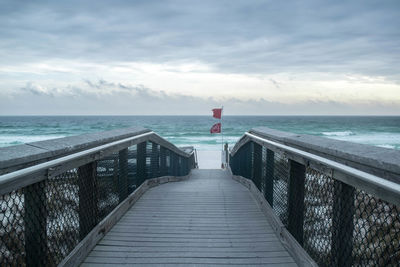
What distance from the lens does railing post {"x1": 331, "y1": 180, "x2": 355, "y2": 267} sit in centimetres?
191

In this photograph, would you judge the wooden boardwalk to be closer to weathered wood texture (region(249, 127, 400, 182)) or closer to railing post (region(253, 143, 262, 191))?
railing post (region(253, 143, 262, 191))

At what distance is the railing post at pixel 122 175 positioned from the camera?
383 cm

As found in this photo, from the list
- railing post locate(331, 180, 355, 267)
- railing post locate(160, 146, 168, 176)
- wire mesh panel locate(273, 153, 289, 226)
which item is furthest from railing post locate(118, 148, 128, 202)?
railing post locate(331, 180, 355, 267)

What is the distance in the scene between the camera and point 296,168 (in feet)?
9.30

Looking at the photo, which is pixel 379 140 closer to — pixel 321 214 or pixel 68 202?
pixel 321 214

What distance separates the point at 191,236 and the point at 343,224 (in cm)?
161

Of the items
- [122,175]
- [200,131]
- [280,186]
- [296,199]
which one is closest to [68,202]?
[122,175]

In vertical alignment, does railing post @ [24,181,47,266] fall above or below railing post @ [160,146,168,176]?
above

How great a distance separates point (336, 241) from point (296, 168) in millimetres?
904

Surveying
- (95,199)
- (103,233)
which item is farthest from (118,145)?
(103,233)

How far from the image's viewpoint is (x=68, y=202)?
3.06m

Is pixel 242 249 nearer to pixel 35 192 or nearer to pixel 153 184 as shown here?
pixel 35 192

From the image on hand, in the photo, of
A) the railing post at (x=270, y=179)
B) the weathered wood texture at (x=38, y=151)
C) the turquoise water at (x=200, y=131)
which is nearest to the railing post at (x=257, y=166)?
the railing post at (x=270, y=179)

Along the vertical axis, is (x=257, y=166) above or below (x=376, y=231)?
below
